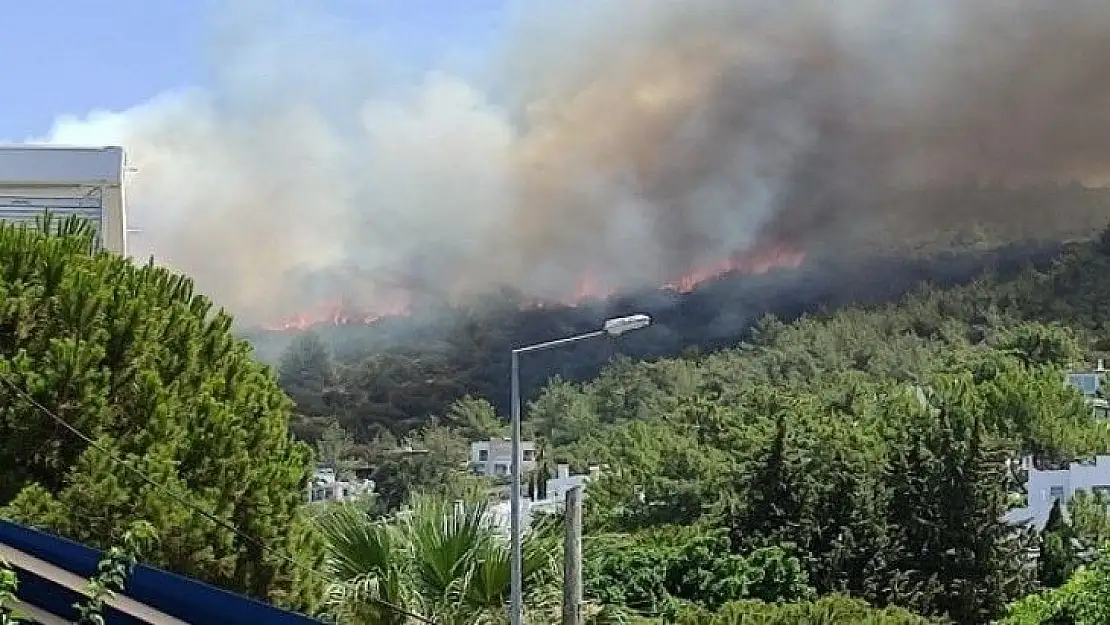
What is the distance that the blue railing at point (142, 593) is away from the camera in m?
0.92

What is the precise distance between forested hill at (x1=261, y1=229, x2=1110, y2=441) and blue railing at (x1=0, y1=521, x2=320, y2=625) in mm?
27062

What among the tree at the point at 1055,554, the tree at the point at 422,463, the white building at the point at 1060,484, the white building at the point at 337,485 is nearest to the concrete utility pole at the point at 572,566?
the white building at the point at 337,485

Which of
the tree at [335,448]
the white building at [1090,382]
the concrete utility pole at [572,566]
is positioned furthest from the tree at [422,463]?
the concrete utility pole at [572,566]

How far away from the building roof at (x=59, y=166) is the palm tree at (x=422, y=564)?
27.6 feet

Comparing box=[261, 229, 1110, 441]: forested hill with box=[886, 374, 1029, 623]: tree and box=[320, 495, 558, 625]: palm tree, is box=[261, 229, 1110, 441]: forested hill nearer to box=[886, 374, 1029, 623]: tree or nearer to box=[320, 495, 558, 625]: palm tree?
box=[886, 374, 1029, 623]: tree

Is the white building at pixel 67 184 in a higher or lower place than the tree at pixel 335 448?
lower

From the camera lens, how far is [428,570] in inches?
158

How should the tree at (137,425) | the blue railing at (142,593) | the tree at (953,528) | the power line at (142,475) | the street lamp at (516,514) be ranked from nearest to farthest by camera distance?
the blue railing at (142,593)
the street lamp at (516,514)
the power line at (142,475)
the tree at (137,425)
the tree at (953,528)

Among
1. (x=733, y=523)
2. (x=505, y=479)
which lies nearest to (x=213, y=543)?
(x=733, y=523)

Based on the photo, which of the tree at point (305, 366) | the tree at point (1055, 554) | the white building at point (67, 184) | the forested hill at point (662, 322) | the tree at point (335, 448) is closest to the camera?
the white building at point (67, 184)

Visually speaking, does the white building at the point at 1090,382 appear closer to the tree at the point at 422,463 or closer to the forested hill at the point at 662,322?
the forested hill at the point at 662,322

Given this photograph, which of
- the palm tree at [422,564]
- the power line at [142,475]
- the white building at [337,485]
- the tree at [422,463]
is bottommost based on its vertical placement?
the palm tree at [422,564]

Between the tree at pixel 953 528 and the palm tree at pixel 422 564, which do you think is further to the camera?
the tree at pixel 953 528

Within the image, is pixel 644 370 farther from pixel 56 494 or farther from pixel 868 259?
pixel 56 494
